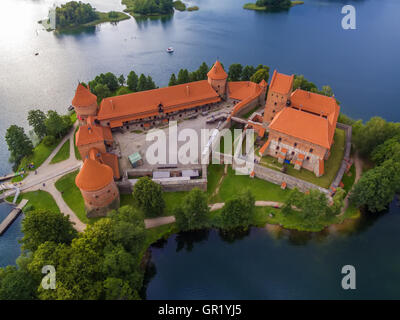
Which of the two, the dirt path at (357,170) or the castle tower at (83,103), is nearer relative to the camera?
the dirt path at (357,170)

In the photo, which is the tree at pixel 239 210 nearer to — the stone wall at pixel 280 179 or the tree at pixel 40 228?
the stone wall at pixel 280 179

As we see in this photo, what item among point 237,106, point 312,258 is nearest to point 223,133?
point 237,106

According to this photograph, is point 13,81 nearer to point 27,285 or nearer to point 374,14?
point 27,285

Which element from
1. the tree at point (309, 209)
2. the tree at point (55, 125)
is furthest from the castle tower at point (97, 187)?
the tree at point (309, 209)

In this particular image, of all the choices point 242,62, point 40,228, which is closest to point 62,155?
point 40,228

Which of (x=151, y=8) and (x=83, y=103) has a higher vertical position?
(x=151, y=8)

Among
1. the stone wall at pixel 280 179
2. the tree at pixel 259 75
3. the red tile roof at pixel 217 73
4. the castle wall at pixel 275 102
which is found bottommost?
the stone wall at pixel 280 179

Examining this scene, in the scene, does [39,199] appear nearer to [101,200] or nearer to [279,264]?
[101,200]
